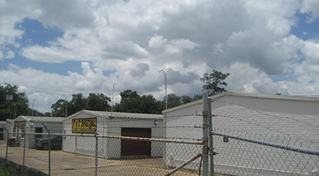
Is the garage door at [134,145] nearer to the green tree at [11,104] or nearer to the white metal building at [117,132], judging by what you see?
the white metal building at [117,132]

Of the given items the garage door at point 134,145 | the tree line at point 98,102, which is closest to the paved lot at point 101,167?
the garage door at point 134,145

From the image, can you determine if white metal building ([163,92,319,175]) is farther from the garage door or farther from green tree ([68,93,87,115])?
green tree ([68,93,87,115])

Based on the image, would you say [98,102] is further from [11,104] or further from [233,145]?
[233,145]

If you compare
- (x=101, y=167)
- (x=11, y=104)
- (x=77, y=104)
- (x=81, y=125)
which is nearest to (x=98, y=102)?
(x=77, y=104)

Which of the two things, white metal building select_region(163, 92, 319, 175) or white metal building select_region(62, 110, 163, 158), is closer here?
white metal building select_region(163, 92, 319, 175)

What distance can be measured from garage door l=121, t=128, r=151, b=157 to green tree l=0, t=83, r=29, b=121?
4419cm

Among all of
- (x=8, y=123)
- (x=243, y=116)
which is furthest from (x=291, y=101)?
(x=8, y=123)

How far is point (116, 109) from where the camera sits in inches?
2689

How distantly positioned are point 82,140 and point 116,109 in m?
47.5

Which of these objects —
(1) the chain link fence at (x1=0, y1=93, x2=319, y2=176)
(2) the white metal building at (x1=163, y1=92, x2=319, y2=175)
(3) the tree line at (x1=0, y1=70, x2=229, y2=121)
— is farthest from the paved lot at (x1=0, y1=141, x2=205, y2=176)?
(3) the tree line at (x1=0, y1=70, x2=229, y2=121)

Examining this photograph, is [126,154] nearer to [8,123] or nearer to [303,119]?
[303,119]

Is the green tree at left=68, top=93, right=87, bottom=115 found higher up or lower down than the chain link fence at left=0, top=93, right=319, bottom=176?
higher up

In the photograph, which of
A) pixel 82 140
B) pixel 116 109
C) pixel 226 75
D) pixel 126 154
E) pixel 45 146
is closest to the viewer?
pixel 126 154

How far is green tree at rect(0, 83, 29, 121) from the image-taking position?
191ft
